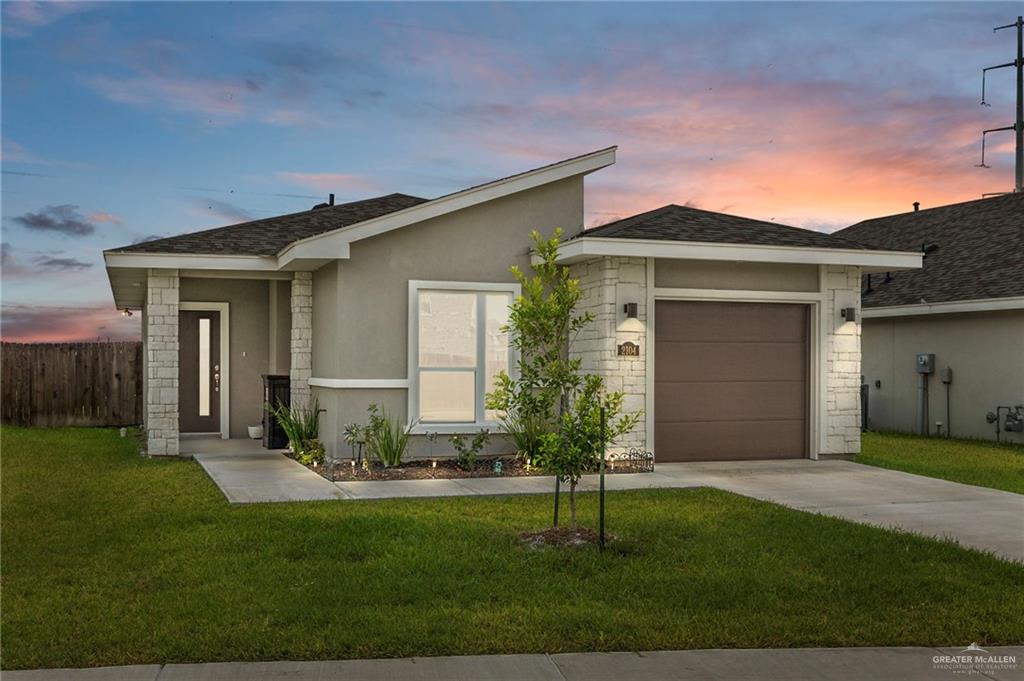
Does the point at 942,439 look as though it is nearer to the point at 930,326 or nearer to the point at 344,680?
the point at 930,326

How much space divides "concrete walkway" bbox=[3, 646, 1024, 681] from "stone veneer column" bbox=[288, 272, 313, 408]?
993 cm

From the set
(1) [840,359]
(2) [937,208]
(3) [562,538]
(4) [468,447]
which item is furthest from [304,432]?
(2) [937,208]

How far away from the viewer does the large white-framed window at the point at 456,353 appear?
13.5 m

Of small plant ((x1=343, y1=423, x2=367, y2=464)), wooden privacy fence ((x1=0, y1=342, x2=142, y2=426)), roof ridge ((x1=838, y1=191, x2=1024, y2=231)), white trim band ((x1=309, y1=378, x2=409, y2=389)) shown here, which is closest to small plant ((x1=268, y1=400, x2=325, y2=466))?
small plant ((x1=343, y1=423, x2=367, y2=464))

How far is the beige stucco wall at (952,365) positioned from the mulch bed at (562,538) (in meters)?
12.4

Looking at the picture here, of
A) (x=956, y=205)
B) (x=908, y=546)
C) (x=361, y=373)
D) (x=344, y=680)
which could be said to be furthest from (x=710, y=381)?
(x=956, y=205)

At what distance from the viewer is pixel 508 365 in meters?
13.7

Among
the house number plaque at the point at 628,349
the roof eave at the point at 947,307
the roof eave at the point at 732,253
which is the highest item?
the roof eave at the point at 732,253

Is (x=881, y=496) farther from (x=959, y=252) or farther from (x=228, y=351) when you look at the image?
(x=959, y=252)

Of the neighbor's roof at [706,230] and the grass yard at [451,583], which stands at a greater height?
the neighbor's roof at [706,230]

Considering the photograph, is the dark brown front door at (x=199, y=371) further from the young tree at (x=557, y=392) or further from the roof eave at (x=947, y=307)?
the roof eave at (x=947, y=307)

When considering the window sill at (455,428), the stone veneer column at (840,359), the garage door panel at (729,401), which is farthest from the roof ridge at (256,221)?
the stone veneer column at (840,359)

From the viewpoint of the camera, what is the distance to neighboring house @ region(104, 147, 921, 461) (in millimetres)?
13195

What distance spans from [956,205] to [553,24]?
14.9 m
